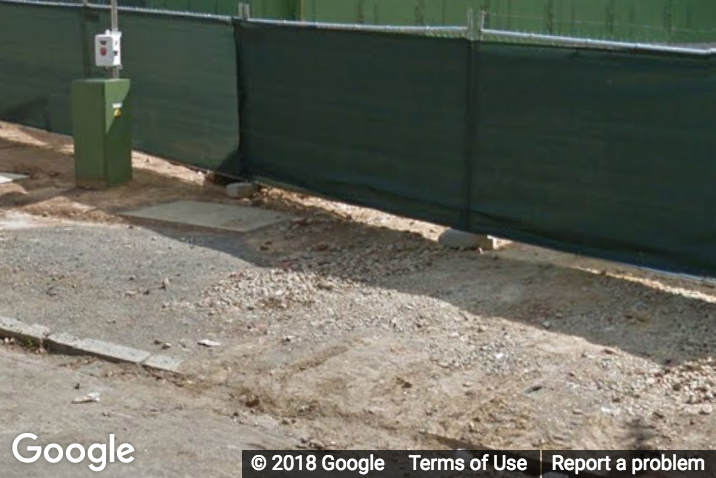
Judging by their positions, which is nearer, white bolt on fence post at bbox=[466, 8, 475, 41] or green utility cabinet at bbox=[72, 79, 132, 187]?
white bolt on fence post at bbox=[466, 8, 475, 41]

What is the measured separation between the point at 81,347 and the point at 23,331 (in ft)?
1.91

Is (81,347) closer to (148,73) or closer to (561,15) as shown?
(148,73)

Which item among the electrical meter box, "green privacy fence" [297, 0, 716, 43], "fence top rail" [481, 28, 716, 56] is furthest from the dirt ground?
"green privacy fence" [297, 0, 716, 43]

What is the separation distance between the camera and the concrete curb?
24.4 ft

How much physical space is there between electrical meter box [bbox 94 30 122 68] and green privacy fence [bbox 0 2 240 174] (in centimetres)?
74

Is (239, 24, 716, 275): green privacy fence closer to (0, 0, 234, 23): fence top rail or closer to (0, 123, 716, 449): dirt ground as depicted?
(0, 123, 716, 449): dirt ground

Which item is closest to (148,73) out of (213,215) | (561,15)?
(213,215)

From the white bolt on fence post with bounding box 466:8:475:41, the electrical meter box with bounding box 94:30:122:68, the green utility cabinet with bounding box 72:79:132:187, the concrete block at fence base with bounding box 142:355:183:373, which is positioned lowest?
the concrete block at fence base with bounding box 142:355:183:373

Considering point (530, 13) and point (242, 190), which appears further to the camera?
point (530, 13)

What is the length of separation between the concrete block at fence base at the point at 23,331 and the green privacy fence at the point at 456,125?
3.69 metres

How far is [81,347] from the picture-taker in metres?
7.74

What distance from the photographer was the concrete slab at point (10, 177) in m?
13.1

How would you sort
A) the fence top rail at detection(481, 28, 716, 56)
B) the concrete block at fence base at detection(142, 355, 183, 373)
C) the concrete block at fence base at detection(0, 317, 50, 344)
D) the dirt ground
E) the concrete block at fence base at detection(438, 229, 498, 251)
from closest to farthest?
the dirt ground → the concrete block at fence base at detection(142, 355, 183, 373) → the concrete block at fence base at detection(0, 317, 50, 344) → the fence top rail at detection(481, 28, 716, 56) → the concrete block at fence base at detection(438, 229, 498, 251)

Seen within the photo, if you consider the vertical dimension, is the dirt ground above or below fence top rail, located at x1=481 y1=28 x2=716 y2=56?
below
